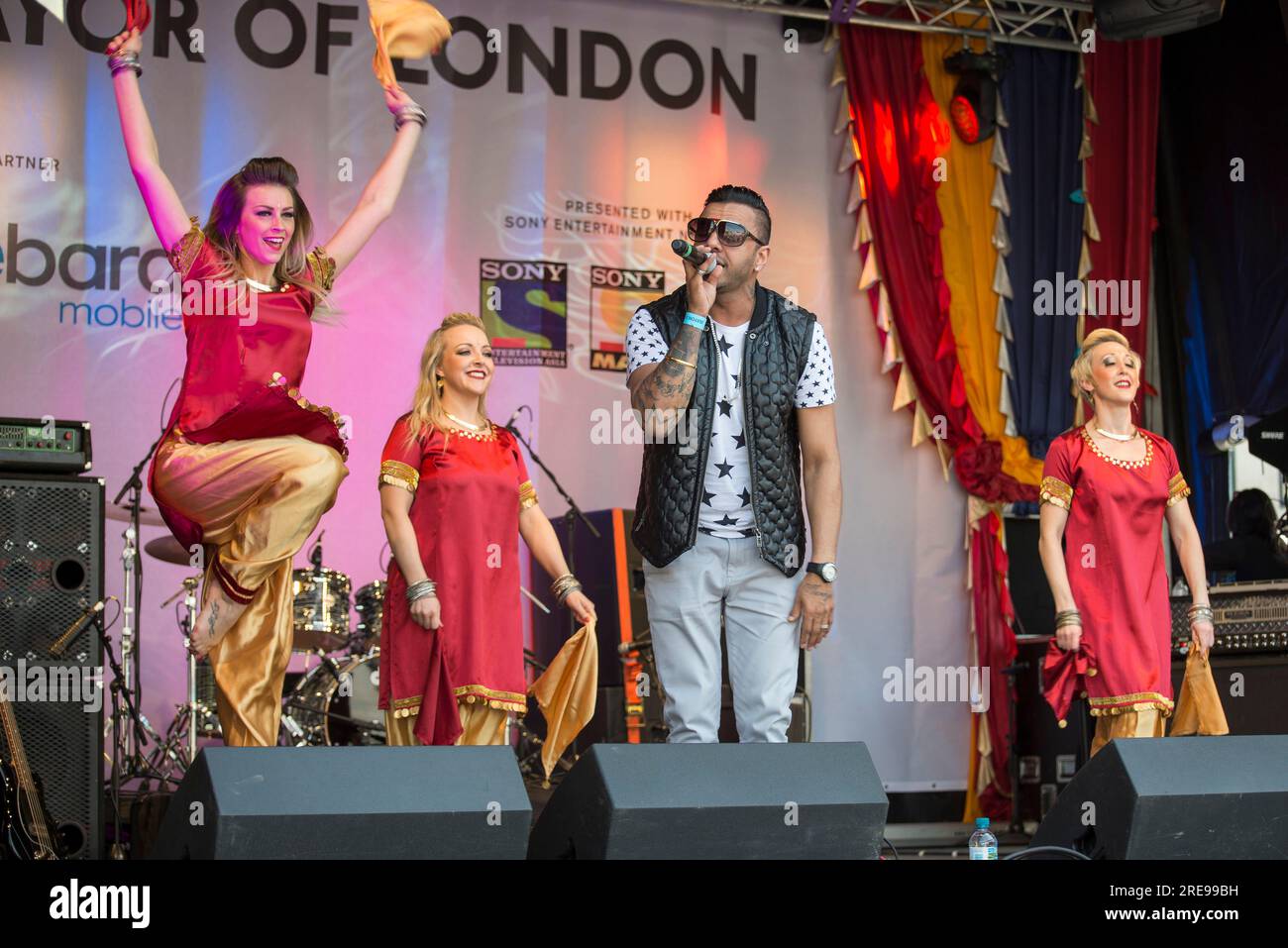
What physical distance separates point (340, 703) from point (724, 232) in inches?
176

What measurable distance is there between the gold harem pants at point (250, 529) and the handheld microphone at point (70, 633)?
35.7 inches

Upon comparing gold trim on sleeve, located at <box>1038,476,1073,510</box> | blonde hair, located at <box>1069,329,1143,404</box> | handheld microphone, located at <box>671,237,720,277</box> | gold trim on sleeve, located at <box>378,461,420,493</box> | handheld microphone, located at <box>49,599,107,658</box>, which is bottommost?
handheld microphone, located at <box>49,599,107,658</box>

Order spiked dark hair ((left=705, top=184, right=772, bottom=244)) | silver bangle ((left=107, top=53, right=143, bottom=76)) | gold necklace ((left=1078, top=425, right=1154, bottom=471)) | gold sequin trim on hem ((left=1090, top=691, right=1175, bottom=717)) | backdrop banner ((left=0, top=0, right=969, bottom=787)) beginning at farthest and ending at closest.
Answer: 1. backdrop banner ((left=0, top=0, right=969, bottom=787))
2. gold necklace ((left=1078, top=425, right=1154, bottom=471))
3. gold sequin trim on hem ((left=1090, top=691, right=1175, bottom=717))
4. silver bangle ((left=107, top=53, right=143, bottom=76))
5. spiked dark hair ((left=705, top=184, right=772, bottom=244))

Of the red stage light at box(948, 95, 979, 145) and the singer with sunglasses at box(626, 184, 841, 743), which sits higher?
the red stage light at box(948, 95, 979, 145)

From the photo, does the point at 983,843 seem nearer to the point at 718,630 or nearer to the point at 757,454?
the point at 718,630

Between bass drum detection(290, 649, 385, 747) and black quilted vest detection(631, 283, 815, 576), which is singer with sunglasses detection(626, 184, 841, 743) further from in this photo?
bass drum detection(290, 649, 385, 747)

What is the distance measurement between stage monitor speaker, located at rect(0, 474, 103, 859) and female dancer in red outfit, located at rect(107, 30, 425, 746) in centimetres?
89

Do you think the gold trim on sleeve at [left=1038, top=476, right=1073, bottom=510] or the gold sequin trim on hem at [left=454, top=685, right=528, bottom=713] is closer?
the gold sequin trim on hem at [left=454, top=685, right=528, bottom=713]

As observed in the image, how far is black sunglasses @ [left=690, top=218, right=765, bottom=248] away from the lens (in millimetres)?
3732

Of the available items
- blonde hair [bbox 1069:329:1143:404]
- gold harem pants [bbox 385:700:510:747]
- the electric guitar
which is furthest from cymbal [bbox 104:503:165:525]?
blonde hair [bbox 1069:329:1143:404]

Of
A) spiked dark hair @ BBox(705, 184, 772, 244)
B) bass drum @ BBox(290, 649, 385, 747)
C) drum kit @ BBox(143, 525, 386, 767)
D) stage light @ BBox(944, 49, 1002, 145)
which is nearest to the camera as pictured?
spiked dark hair @ BBox(705, 184, 772, 244)

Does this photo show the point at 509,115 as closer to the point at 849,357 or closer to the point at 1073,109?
the point at 849,357

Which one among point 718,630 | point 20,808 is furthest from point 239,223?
point 20,808
